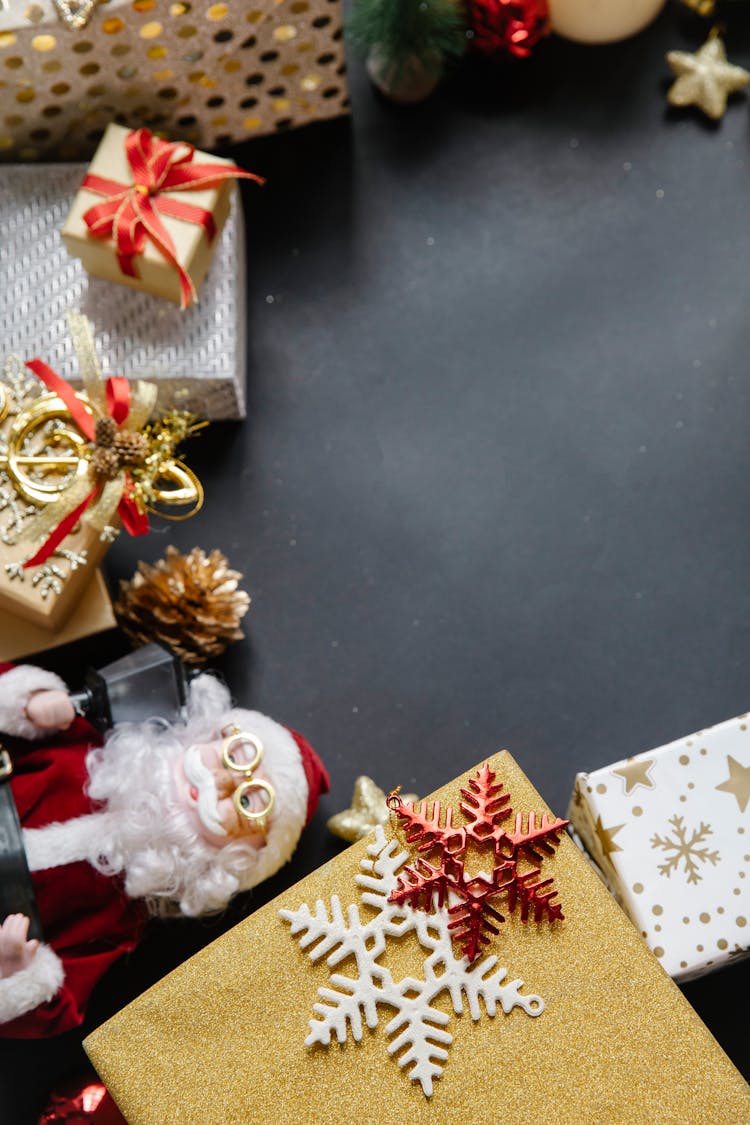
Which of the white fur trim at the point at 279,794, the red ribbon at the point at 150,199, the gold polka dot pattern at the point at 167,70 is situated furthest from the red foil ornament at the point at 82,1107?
the gold polka dot pattern at the point at 167,70

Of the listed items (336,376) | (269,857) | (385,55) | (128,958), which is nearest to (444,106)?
(385,55)

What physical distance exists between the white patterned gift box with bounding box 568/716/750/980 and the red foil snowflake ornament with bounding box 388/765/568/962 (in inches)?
10.6

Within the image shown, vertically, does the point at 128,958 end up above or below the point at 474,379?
below

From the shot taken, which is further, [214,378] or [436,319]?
[436,319]

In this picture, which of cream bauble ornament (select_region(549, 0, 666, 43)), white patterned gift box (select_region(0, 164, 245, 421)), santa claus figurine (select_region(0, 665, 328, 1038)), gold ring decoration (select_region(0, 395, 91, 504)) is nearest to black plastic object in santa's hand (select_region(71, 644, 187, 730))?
santa claus figurine (select_region(0, 665, 328, 1038))

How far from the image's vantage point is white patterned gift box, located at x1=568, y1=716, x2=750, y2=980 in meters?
1.32

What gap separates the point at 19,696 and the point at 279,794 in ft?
1.18

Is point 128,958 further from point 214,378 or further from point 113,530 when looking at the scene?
point 214,378

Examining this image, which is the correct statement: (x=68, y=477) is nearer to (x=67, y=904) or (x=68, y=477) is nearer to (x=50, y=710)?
(x=50, y=710)

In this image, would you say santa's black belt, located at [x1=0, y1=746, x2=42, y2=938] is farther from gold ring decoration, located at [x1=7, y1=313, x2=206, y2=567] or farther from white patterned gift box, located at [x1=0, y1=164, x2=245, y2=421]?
white patterned gift box, located at [x1=0, y1=164, x2=245, y2=421]

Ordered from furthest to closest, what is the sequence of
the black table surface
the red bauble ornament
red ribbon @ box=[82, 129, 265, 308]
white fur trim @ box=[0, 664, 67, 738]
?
the red bauble ornament → the black table surface → red ribbon @ box=[82, 129, 265, 308] → white fur trim @ box=[0, 664, 67, 738]

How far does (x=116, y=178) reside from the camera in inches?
60.5

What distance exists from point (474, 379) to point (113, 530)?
0.67m

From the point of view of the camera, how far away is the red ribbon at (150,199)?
1503mm
